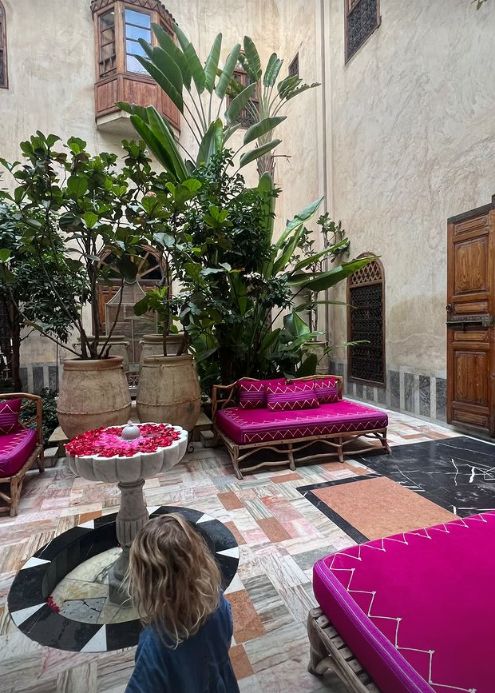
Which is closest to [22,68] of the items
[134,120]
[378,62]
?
[134,120]

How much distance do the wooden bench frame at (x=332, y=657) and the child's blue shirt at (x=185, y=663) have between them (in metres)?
0.39

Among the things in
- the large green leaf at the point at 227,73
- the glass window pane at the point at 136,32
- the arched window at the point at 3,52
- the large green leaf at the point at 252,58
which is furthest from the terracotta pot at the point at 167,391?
the glass window pane at the point at 136,32

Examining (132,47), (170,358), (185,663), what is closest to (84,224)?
(170,358)

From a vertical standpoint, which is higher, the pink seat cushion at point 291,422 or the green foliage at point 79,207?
the green foliage at point 79,207

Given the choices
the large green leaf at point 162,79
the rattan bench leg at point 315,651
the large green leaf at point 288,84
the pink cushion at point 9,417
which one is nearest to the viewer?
the rattan bench leg at point 315,651

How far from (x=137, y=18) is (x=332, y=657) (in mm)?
10188

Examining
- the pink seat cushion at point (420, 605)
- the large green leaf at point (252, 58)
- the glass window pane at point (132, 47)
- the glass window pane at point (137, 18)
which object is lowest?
the pink seat cushion at point (420, 605)

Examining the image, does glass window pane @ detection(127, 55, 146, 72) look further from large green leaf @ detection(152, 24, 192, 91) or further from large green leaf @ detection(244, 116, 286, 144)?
large green leaf @ detection(244, 116, 286, 144)

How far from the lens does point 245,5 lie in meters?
9.26

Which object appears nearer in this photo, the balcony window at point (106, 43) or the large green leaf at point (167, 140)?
the large green leaf at point (167, 140)

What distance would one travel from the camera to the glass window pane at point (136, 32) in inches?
295

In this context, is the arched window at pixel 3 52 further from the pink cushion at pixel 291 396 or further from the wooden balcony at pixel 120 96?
the pink cushion at pixel 291 396

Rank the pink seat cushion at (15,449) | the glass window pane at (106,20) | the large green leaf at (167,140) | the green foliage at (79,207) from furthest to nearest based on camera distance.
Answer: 1. the glass window pane at (106,20)
2. the large green leaf at (167,140)
3. the green foliage at (79,207)
4. the pink seat cushion at (15,449)

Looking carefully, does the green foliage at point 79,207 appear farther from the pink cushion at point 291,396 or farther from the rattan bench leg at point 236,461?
the pink cushion at point 291,396
